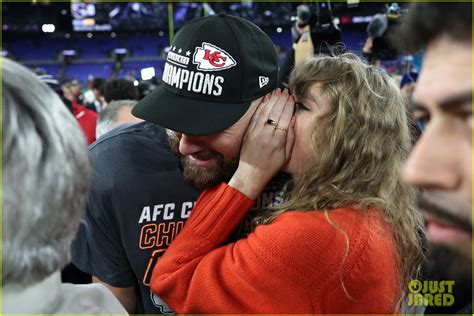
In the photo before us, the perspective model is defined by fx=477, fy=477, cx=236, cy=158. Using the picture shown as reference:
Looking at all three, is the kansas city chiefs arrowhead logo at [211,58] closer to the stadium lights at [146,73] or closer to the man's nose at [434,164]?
the stadium lights at [146,73]

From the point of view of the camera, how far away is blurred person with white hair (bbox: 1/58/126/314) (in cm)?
50

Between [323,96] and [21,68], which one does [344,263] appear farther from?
[21,68]

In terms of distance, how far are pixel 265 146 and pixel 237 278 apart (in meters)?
0.26

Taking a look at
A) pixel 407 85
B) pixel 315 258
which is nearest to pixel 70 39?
pixel 407 85

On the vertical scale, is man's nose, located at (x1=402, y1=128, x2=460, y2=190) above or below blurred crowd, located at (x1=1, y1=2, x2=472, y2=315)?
above

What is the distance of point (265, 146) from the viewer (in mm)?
941

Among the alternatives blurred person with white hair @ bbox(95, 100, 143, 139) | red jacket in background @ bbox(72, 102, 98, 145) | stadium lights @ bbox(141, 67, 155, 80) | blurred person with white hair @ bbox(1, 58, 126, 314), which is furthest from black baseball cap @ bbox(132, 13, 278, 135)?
red jacket in background @ bbox(72, 102, 98, 145)

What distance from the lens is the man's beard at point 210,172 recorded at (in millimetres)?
1006

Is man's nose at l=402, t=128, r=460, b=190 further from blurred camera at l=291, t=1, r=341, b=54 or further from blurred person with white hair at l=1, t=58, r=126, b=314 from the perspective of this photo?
blurred camera at l=291, t=1, r=341, b=54

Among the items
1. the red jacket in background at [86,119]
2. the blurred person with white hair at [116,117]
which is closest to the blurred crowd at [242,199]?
the blurred person with white hair at [116,117]

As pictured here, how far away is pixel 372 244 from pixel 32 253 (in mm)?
569

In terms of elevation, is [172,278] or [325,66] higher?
[325,66]

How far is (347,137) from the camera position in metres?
0.94

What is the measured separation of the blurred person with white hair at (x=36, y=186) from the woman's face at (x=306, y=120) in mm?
492
